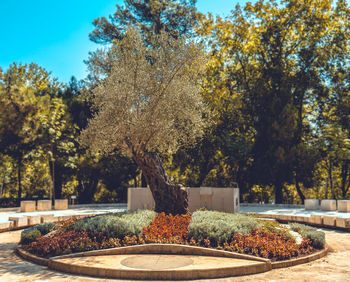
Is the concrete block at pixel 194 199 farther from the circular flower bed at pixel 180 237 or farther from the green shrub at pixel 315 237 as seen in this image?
the green shrub at pixel 315 237

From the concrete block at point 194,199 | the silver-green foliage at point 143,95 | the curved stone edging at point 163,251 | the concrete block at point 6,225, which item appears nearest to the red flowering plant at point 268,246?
the curved stone edging at point 163,251

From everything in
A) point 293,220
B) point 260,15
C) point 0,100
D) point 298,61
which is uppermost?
point 260,15

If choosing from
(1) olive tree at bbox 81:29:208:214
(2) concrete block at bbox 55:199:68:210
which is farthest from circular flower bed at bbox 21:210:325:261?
(2) concrete block at bbox 55:199:68:210

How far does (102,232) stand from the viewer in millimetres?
11055

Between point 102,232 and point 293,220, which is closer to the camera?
point 102,232

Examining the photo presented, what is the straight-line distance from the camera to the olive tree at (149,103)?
1358cm

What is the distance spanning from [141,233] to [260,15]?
27601mm

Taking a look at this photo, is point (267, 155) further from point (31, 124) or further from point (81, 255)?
point (81, 255)

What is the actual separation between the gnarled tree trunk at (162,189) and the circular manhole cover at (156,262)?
5.13 m

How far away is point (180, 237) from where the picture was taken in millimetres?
11125

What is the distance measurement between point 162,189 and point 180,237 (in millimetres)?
4518

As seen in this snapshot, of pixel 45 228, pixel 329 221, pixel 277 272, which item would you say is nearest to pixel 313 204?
pixel 329 221

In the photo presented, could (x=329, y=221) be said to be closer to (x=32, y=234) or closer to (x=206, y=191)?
(x=206, y=191)

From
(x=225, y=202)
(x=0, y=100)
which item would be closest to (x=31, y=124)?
(x=0, y=100)
